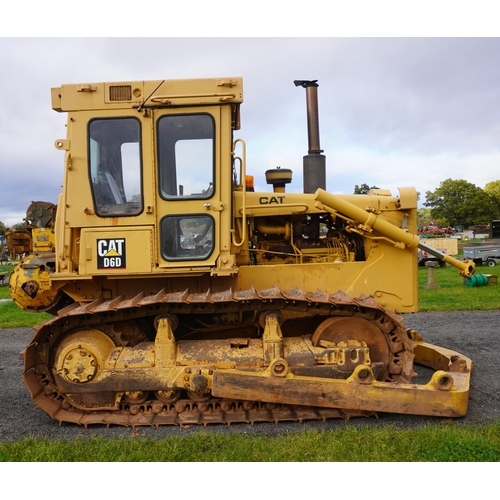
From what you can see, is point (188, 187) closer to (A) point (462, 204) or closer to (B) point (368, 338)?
(B) point (368, 338)

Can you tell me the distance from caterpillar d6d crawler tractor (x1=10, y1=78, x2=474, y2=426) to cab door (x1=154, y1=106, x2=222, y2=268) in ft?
0.04

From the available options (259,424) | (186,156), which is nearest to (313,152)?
(186,156)

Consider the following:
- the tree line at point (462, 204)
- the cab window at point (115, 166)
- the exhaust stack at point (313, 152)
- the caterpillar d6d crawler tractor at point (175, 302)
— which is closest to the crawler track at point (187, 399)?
the caterpillar d6d crawler tractor at point (175, 302)

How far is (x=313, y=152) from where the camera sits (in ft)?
19.7

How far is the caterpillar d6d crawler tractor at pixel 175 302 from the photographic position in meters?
4.28

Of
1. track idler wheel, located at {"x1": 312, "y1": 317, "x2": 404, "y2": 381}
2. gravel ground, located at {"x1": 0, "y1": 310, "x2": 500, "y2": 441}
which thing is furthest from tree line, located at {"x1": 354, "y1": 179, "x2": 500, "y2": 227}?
track idler wheel, located at {"x1": 312, "y1": 317, "x2": 404, "y2": 381}

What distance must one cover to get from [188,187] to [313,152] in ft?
7.22

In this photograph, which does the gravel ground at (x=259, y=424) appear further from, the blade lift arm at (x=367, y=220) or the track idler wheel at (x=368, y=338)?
the blade lift arm at (x=367, y=220)

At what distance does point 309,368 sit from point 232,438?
1054 mm

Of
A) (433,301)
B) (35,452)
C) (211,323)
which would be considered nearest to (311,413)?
(211,323)

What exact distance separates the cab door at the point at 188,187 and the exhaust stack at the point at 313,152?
1797 mm

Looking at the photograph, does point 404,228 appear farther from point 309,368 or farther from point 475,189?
point 475,189

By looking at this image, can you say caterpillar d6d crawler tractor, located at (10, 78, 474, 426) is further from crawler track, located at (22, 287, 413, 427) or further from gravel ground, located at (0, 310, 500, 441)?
gravel ground, located at (0, 310, 500, 441)

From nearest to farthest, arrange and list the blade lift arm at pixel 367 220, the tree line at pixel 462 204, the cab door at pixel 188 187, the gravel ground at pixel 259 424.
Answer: the gravel ground at pixel 259 424 → the cab door at pixel 188 187 → the blade lift arm at pixel 367 220 → the tree line at pixel 462 204
